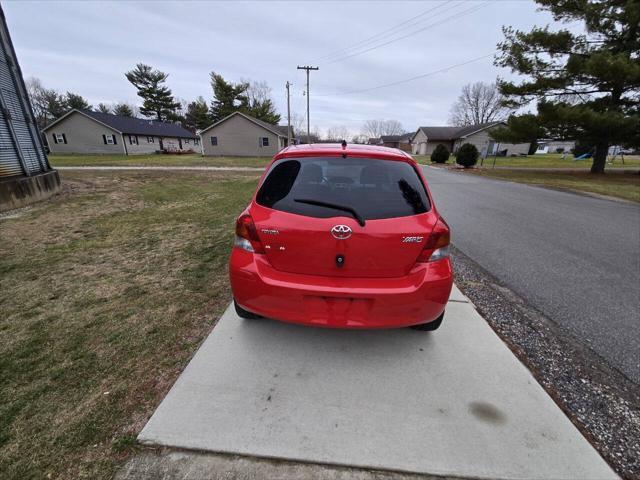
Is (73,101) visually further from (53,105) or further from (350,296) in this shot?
(350,296)

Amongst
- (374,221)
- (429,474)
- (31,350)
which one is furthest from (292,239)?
(31,350)

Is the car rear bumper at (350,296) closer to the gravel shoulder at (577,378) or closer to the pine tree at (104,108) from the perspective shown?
the gravel shoulder at (577,378)

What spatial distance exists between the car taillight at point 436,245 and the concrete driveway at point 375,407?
87 centimetres

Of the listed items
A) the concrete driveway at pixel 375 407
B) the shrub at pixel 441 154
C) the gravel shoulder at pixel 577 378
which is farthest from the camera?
the shrub at pixel 441 154

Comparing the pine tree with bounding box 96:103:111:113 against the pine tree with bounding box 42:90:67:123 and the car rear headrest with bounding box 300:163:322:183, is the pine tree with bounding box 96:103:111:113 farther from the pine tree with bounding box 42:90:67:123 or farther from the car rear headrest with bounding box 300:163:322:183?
the car rear headrest with bounding box 300:163:322:183

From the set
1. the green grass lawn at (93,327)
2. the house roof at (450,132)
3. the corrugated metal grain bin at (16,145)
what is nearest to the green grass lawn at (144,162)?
the corrugated metal grain bin at (16,145)

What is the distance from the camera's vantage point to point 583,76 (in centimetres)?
1741

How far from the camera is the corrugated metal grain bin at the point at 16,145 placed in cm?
745

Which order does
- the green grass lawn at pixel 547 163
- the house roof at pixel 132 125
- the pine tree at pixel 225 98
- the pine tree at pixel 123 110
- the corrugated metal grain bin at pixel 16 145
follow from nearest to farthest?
the corrugated metal grain bin at pixel 16 145, the green grass lawn at pixel 547 163, the house roof at pixel 132 125, the pine tree at pixel 225 98, the pine tree at pixel 123 110

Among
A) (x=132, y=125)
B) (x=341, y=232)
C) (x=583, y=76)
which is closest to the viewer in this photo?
(x=341, y=232)

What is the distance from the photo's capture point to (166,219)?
711cm

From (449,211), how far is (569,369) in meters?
6.44

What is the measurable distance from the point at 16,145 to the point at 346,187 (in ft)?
32.4

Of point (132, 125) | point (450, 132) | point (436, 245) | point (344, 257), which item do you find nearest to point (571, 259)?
point (436, 245)
